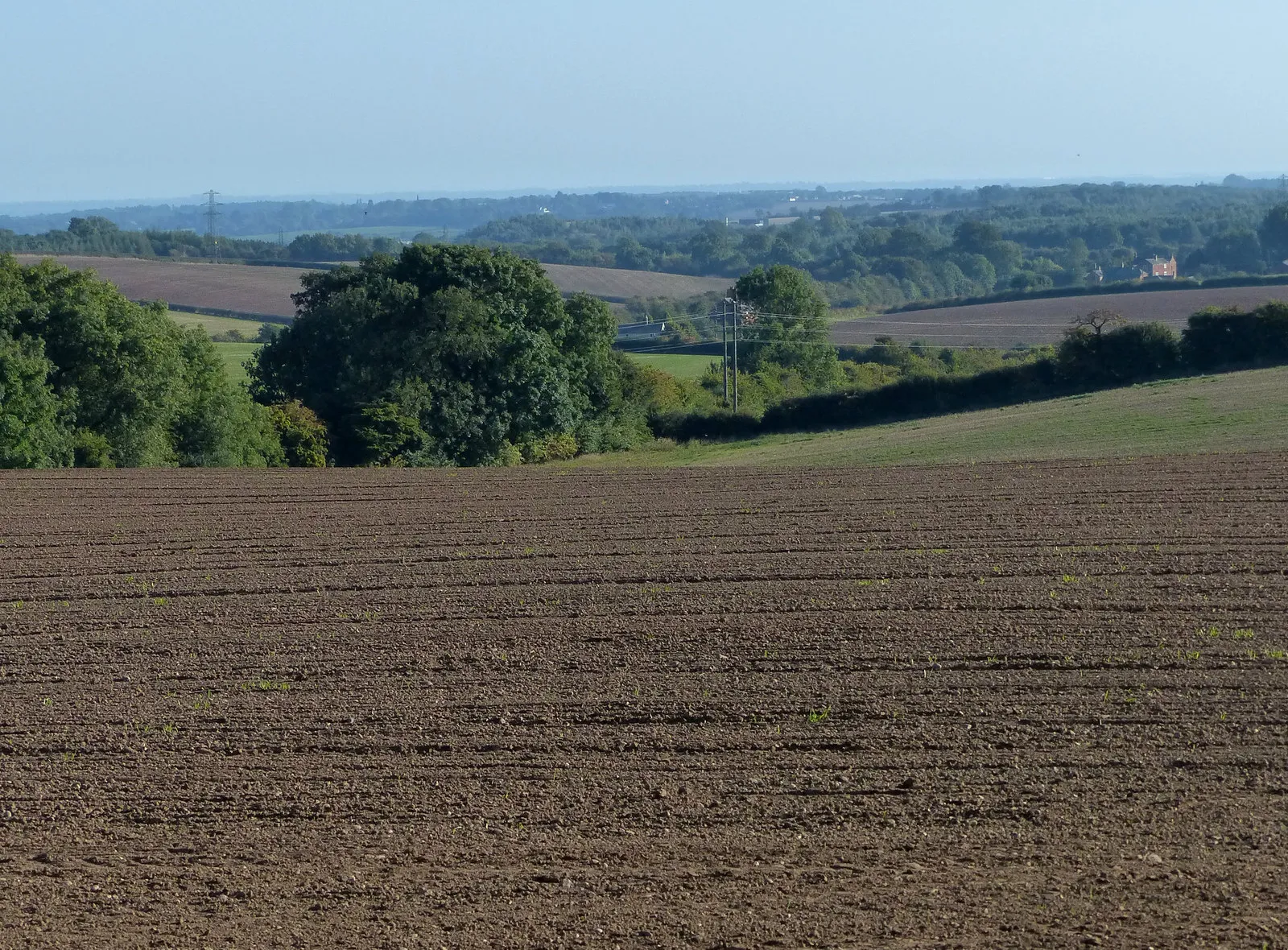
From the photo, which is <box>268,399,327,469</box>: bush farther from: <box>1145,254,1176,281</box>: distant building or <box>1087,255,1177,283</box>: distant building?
<box>1145,254,1176,281</box>: distant building

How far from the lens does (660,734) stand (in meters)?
10.8

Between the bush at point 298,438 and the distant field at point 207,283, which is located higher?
the distant field at point 207,283

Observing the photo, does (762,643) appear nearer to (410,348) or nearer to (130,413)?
(130,413)

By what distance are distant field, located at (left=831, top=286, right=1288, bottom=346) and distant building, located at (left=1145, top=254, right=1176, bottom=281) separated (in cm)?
4122

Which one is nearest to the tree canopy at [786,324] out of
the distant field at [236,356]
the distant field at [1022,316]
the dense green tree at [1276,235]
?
the distant field at [1022,316]

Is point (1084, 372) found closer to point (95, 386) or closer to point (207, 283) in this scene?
point (95, 386)

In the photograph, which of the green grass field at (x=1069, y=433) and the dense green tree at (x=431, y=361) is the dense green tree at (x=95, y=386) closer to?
the dense green tree at (x=431, y=361)

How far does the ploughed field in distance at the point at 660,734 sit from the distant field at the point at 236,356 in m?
37.3

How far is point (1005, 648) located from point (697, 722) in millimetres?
3408

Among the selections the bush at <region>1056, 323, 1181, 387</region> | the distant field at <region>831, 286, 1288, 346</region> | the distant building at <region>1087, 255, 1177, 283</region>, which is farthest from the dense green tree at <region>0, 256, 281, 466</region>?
the distant building at <region>1087, 255, 1177, 283</region>

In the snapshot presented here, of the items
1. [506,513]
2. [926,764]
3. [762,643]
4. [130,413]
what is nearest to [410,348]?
[130,413]

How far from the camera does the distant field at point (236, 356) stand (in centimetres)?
5647

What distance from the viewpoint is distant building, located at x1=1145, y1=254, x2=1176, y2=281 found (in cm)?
12047

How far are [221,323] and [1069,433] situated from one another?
58.1 m
